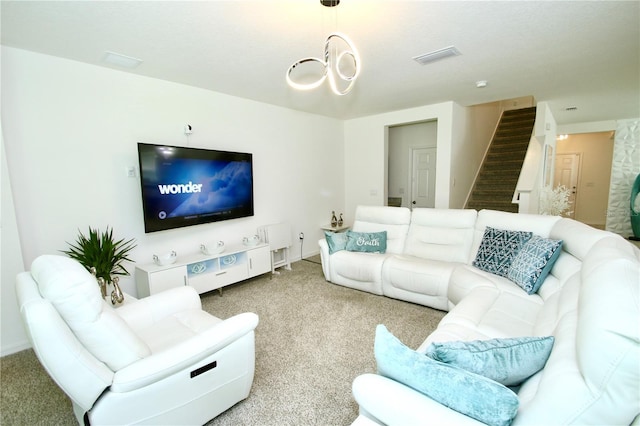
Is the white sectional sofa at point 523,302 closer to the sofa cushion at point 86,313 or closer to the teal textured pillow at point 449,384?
the teal textured pillow at point 449,384

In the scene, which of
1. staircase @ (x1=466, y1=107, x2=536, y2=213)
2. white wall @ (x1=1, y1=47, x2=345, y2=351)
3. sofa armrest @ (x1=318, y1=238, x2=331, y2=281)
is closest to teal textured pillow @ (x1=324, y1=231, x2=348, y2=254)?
sofa armrest @ (x1=318, y1=238, x2=331, y2=281)

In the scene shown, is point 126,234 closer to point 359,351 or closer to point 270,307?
point 270,307

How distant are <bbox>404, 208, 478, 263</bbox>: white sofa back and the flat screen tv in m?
2.21

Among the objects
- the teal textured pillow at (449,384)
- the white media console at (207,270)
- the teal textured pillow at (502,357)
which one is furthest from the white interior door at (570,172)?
the teal textured pillow at (449,384)

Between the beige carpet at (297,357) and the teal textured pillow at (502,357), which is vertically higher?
the teal textured pillow at (502,357)

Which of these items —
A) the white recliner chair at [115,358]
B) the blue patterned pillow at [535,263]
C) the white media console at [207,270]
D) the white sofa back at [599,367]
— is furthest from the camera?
the white media console at [207,270]

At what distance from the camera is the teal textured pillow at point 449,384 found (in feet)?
2.94

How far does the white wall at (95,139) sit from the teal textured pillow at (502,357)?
3171 millimetres

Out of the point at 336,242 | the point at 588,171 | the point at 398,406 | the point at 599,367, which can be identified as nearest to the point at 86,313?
the point at 398,406

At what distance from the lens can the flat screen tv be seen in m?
2.93

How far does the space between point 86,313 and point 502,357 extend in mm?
1676

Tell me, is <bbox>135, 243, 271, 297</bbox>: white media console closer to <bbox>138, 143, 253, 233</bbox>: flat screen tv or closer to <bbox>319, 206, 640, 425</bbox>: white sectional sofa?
<bbox>138, 143, 253, 233</bbox>: flat screen tv

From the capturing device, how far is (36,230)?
8.26 feet

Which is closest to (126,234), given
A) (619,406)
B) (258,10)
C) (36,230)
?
(36,230)
